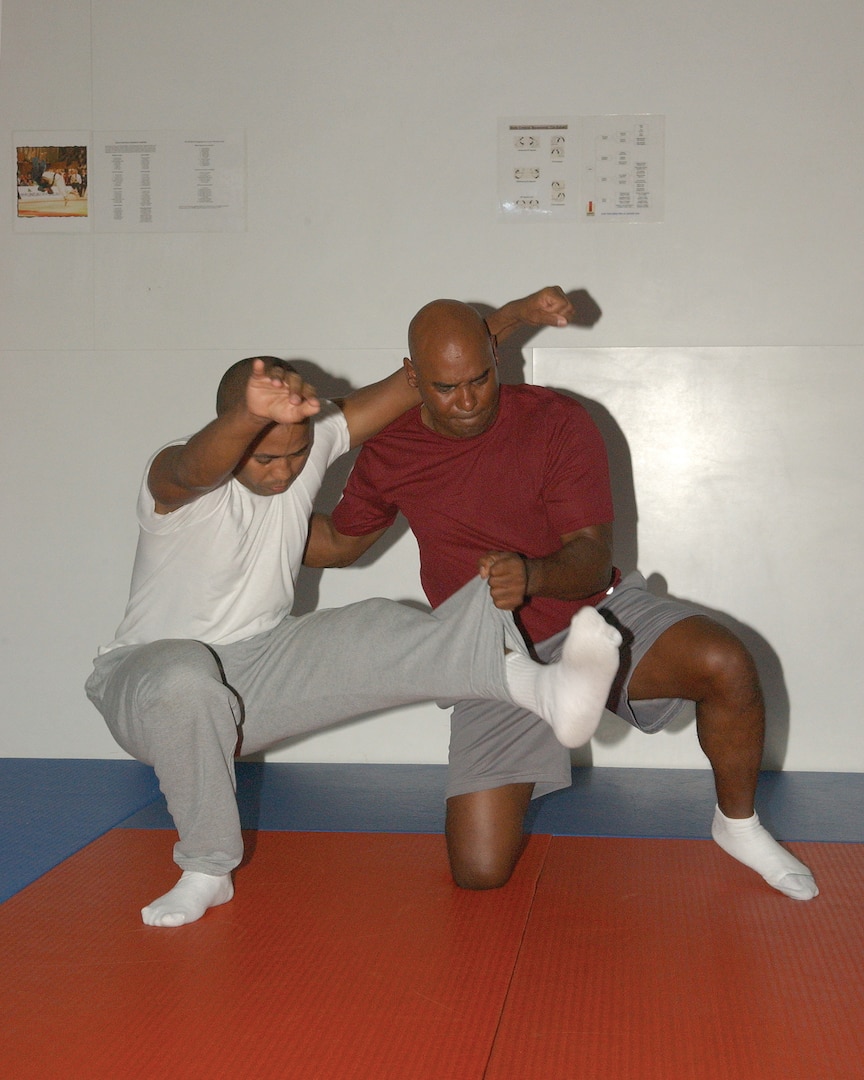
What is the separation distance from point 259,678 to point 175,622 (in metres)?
0.25

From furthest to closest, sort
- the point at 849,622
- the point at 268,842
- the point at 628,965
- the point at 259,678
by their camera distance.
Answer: the point at 849,622
the point at 268,842
the point at 259,678
the point at 628,965

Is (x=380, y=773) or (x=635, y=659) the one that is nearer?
(x=635, y=659)

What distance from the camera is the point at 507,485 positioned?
243 cm

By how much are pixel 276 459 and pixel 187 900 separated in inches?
36.3

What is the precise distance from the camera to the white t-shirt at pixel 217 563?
2340 millimetres

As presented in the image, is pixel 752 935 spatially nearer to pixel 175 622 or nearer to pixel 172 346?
pixel 175 622

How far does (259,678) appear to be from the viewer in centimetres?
230

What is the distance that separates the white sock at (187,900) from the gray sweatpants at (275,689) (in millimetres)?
23

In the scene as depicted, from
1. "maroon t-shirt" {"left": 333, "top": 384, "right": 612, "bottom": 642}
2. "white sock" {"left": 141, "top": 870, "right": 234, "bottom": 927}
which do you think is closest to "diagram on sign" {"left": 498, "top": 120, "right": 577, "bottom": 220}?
"maroon t-shirt" {"left": 333, "top": 384, "right": 612, "bottom": 642}

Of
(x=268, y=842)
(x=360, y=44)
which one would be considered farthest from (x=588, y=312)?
(x=268, y=842)

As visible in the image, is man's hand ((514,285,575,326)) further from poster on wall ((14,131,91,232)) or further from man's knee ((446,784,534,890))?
poster on wall ((14,131,91,232))

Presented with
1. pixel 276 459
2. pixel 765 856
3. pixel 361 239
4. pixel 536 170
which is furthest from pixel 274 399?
pixel 536 170

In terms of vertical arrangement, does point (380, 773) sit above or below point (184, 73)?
below

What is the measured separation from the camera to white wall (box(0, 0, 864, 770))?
10.8 ft
